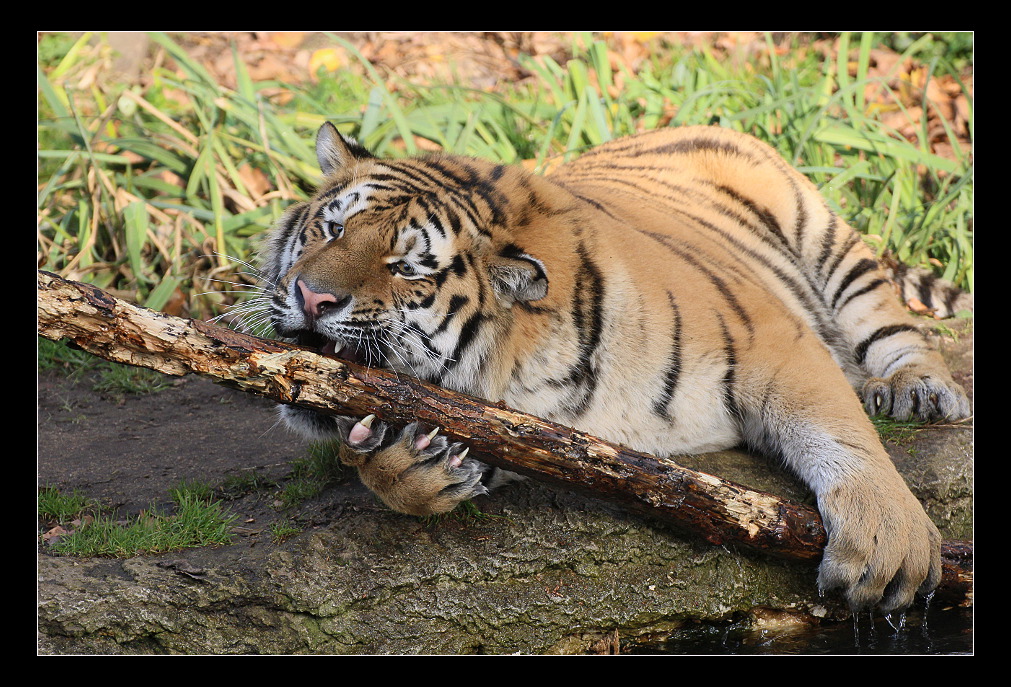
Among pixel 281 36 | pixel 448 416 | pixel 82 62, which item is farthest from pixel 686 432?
pixel 281 36

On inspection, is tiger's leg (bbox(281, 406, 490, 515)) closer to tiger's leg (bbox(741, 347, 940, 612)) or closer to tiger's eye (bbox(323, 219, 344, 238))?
tiger's eye (bbox(323, 219, 344, 238))

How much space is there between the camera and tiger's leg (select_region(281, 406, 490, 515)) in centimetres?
261

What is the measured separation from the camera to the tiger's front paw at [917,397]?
380cm

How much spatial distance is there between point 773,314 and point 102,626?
7.83 ft

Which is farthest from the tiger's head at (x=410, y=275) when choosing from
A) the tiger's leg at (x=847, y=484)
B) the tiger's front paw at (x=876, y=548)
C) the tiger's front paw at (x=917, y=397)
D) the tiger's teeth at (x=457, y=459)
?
the tiger's front paw at (x=917, y=397)

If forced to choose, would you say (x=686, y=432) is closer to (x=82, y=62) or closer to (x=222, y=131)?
(x=222, y=131)

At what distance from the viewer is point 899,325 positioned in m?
4.38

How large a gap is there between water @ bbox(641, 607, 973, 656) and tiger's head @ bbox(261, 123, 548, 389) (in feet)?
3.42

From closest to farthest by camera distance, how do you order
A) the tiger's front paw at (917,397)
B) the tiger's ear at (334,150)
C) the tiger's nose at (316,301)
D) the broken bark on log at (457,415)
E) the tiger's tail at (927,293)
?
the broken bark on log at (457,415)
the tiger's nose at (316,301)
the tiger's ear at (334,150)
the tiger's front paw at (917,397)
the tiger's tail at (927,293)

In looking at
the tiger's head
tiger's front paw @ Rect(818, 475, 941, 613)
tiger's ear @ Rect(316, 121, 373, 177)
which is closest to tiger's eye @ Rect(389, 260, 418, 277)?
the tiger's head

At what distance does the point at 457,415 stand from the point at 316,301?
19.1 inches

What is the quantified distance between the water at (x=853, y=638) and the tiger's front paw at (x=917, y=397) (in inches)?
41.6

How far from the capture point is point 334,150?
10.7ft

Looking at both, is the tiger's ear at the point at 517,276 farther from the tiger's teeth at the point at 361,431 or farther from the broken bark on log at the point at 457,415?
the tiger's teeth at the point at 361,431
